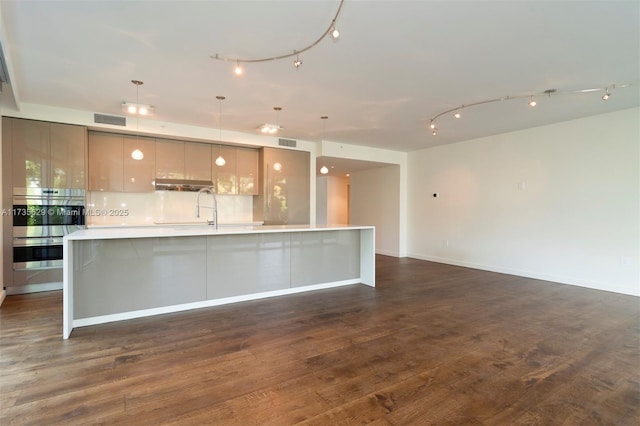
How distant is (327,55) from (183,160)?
3741mm

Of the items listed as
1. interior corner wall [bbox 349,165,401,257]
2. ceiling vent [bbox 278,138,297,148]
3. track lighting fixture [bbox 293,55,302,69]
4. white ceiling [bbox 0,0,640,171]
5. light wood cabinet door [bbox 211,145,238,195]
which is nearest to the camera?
white ceiling [bbox 0,0,640,171]

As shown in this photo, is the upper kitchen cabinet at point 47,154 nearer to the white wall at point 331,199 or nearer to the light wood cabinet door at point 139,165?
the light wood cabinet door at point 139,165

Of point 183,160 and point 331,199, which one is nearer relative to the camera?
point 183,160

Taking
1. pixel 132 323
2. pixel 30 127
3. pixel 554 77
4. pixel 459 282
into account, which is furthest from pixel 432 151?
pixel 30 127

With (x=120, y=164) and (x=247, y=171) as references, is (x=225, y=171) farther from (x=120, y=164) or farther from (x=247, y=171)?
(x=120, y=164)

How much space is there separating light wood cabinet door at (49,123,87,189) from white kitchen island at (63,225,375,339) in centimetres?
132

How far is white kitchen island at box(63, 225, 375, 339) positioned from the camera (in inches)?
126

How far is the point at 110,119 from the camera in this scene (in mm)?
4863

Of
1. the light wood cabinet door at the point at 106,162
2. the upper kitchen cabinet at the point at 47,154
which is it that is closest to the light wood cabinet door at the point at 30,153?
the upper kitchen cabinet at the point at 47,154

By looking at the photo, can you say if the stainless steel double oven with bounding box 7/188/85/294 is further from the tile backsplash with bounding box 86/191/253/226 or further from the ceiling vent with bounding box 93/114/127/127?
the ceiling vent with bounding box 93/114/127/127

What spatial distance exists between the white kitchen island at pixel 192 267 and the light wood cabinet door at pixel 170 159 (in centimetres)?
176

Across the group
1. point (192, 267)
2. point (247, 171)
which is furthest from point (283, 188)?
point (192, 267)

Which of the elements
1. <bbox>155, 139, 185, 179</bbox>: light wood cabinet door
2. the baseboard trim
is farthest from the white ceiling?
the baseboard trim

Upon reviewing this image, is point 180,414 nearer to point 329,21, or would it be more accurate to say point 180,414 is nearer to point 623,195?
point 329,21
